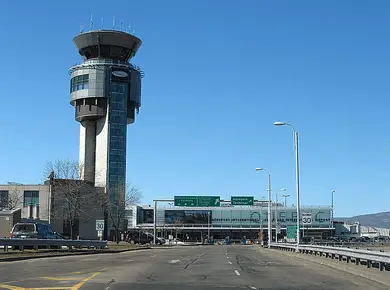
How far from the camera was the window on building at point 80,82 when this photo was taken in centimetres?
12975

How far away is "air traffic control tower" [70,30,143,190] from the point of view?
128500mm

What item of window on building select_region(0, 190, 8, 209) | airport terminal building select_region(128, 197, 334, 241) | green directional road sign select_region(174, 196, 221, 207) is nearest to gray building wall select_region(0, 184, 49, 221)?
window on building select_region(0, 190, 8, 209)

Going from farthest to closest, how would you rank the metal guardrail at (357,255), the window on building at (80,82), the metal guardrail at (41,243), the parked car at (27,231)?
1. the window on building at (80,82)
2. the parked car at (27,231)
3. the metal guardrail at (41,243)
4. the metal guardrail at (357,255)

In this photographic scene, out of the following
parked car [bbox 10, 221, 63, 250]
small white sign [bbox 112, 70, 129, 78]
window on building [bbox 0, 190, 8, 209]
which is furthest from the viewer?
small white sign [bbox 112, 70, 129, 78]

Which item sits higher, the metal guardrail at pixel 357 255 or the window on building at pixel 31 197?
the window on building at pixel 31 197

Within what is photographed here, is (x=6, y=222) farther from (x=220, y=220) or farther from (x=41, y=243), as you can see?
(x=220, y=220)

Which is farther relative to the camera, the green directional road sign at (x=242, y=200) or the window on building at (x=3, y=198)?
the green directional road sign at (x=242, y=200)

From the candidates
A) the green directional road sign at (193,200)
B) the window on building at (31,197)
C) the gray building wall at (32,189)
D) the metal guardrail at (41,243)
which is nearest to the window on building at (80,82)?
the gray building wall at (32,189)

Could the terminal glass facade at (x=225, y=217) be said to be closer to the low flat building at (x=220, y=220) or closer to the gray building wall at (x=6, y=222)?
the low flat building at (x=220, y=220)

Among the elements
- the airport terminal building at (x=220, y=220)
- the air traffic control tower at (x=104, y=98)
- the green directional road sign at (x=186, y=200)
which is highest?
the air traffic control tower at (x=104, y=98)

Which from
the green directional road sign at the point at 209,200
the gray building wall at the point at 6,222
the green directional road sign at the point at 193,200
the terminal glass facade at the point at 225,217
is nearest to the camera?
the gray building wall at the point at 6,222

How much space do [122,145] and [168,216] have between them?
43.8 metres

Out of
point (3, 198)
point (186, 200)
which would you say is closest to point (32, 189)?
point (3, 198)

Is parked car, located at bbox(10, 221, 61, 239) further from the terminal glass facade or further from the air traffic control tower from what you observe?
the terminal glass facade
